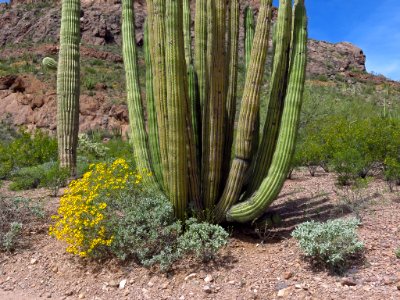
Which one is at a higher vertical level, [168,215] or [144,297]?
[168,215]

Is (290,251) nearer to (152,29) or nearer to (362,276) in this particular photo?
(362,276)

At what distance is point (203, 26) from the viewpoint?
6289 millimetres

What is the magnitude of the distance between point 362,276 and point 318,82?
130 ft

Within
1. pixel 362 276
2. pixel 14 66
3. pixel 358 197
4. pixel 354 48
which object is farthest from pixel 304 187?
pixel 354 48

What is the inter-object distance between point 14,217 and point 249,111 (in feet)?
13.2

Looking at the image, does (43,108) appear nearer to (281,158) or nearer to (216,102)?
(216,102)

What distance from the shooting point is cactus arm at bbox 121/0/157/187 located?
21.2 ft

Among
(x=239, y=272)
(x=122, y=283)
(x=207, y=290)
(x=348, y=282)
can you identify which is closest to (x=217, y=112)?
(x=239, y=272)

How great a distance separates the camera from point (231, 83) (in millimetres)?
6355

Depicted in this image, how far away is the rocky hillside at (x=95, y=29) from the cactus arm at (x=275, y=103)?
42.7 metres

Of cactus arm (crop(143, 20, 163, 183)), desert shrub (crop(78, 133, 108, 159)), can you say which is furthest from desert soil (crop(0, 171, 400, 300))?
desert shrub (crop(78, 133, 108, 159))

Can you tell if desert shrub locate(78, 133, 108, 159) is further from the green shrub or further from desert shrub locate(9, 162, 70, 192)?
the green shrub

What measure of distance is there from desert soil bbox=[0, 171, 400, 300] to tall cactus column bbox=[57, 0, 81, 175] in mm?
2633

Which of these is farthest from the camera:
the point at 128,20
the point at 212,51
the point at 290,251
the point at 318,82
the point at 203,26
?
the point at 318,82
